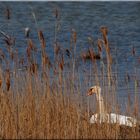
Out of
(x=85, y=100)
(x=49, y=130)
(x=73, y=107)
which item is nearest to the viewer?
(x=49, y=130)

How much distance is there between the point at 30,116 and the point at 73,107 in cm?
51

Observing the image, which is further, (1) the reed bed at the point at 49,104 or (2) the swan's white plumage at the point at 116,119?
(2) the swan's white plumage at the point at 116,119

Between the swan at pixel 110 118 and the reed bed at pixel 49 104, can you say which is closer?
the reed bed at pixel 49 104

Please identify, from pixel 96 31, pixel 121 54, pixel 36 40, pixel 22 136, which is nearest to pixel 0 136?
pixel 22 136

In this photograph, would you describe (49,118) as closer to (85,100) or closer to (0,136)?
(0,136)

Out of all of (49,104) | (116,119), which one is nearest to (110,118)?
(116,119)

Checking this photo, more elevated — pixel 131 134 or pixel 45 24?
pixel 45 24

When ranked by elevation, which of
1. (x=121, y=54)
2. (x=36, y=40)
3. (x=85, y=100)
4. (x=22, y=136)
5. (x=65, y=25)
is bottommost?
(x=22, y=136)

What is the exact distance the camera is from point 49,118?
8.09 metres

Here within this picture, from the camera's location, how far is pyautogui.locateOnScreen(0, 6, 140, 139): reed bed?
7.83 m

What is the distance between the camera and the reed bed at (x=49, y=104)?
7832 millimetres

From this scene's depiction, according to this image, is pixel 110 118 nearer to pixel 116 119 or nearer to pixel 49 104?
pixel 116 119

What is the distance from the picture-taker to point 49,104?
8320mm

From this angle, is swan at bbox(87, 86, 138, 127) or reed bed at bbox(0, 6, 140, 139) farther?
swan at bbox(87, 86, 138, 127)
